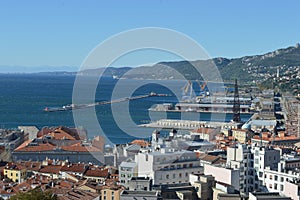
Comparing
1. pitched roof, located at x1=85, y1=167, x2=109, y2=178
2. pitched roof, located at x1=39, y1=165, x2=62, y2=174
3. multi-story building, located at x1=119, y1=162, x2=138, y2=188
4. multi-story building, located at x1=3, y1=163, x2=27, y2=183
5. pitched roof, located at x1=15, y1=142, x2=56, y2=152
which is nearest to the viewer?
multi-story building, located at x1=119, y1=162, x2=138, y2=188

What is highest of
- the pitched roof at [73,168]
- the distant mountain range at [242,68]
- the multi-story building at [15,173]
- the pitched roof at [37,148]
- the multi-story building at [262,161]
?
the distant mountain range at [242,68]

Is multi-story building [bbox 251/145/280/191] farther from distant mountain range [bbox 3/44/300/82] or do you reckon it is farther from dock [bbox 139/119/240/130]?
distant mountain range [bbox 3/44/300/82]

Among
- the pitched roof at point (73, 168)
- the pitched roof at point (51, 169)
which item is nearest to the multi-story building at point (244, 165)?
the pitched roof at point (73, 168)

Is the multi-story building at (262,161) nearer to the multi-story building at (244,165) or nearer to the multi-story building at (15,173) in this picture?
the multi-story building at (244,165)

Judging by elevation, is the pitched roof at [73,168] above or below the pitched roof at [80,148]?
below

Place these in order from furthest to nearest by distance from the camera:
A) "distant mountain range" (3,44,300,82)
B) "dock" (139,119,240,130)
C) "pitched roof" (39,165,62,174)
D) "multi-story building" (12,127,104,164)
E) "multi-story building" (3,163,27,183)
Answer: "distant mountain range" (3,44,300,82) → "dock" (139,119,240,130) → "multi-story building" (12,127,104,164) → "pitched roof" (39,165,62,174) → "multi-story building" (3,163,27,183)

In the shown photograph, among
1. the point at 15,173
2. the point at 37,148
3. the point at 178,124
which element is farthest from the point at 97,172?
the point at 178,124

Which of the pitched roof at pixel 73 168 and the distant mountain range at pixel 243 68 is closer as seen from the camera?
the pitched roof at pixel 73 168

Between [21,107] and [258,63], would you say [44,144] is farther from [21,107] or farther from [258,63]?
[258,63]

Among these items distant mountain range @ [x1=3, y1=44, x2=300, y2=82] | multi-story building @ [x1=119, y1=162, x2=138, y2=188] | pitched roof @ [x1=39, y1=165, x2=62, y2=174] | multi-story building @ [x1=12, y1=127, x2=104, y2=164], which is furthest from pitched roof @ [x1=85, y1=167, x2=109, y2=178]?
distant mountain range @ [x1=3, y1=44, x2=300, y2=82]

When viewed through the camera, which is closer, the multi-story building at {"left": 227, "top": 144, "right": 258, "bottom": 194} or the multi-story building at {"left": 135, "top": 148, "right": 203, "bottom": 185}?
the multi-story building at {"left": 135, "top": 148, "right": 203, "bottom": 185}

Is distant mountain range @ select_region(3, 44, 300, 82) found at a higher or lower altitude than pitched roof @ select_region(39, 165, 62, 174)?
higher
